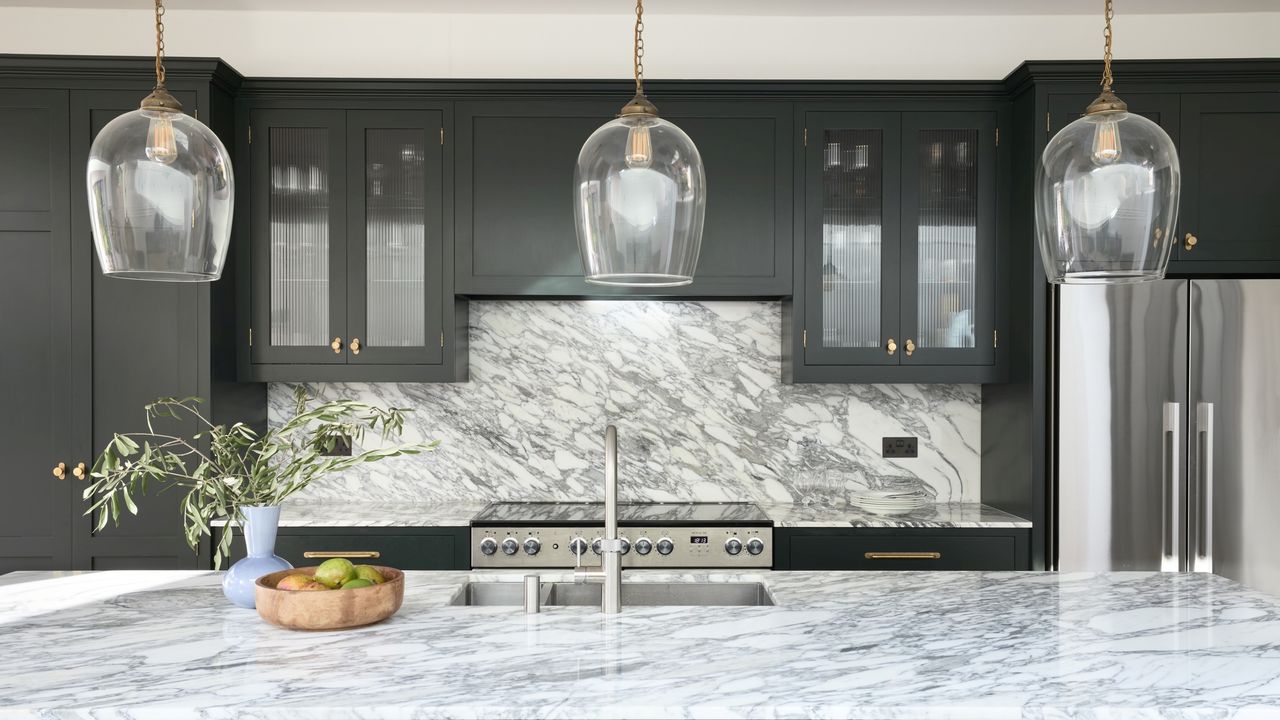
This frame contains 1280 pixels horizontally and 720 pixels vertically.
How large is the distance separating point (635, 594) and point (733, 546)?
101 centimetres

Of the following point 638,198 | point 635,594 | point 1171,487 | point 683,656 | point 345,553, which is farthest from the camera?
point 345,553

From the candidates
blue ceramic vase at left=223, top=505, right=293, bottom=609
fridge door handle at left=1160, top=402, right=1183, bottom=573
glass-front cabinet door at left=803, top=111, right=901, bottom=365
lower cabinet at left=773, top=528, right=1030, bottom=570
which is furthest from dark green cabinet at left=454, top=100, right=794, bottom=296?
blue ceramic vase at left=223, top=505, right=293, bottom=609

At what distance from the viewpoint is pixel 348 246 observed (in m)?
3.43

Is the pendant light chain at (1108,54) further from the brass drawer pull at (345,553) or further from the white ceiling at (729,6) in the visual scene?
the brass drawer pull at (345,553)

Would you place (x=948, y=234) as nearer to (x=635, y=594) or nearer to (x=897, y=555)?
(x=897, y=555)

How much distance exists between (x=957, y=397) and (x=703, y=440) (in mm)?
1136

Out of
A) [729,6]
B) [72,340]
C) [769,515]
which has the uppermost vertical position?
[729,6]

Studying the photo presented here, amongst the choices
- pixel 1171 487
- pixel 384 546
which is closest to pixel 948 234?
pixel 1171 487

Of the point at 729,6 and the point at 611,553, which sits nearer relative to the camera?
the point at 611,553

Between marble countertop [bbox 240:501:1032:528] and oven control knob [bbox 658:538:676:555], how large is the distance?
40 centimetres

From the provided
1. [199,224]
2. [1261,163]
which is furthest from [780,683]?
[1261,163]

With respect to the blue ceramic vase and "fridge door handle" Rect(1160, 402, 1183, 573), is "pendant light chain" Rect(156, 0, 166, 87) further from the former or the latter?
"fridge door handle" Rect(1160, 402, 1183, 573)

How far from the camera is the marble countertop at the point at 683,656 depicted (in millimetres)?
1342

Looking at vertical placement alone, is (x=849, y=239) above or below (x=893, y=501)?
above
